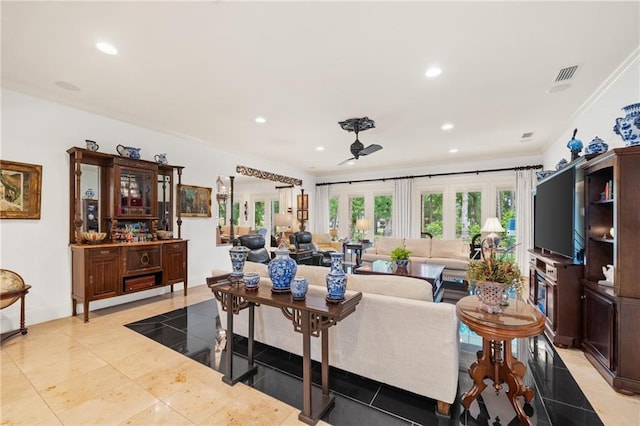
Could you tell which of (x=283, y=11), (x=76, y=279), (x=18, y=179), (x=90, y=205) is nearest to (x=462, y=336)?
(x=283, y=11)

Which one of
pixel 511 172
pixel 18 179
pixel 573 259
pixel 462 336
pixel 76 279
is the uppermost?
pixel 511 172

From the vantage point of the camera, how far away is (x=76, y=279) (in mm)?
3695

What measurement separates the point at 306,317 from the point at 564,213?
3.18 meters

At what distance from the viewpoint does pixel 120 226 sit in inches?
168

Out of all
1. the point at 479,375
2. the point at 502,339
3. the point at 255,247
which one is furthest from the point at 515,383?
the point at 255,247

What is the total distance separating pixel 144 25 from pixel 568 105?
487 centimetres

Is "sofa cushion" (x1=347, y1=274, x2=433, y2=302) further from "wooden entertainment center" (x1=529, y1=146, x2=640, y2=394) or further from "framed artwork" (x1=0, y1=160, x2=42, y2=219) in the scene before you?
"framed artwork" (x1=0, y1=160, x2=42, y2=219)

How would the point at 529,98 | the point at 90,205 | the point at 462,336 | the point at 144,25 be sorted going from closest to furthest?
the point at 144,25
the point at 462,336
the point at 529,98
the point at 90,205

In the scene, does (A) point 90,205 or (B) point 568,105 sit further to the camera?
(A) point 90,205

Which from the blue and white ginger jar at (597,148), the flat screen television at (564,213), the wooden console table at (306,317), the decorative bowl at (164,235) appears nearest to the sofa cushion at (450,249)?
the flat screen television at (564,213)

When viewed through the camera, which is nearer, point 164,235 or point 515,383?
point 515,383

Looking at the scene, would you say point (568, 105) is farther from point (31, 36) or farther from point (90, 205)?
point (90, 205)

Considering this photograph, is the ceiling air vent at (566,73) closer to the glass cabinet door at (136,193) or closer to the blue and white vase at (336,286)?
the blue and white vase at (336,286)

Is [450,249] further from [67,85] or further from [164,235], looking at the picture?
[67,85]
